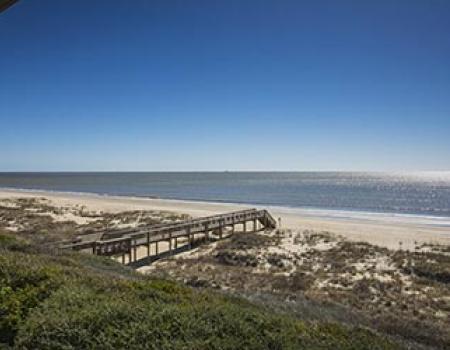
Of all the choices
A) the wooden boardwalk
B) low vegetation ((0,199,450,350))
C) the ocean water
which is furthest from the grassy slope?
the ocean water

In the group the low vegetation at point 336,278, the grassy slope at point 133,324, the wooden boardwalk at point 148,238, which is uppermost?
the grassy slope at point 133,324

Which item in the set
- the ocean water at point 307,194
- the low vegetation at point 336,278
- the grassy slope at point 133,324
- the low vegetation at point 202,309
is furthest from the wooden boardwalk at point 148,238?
the ocean water at point 307,194

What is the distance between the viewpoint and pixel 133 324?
349cm

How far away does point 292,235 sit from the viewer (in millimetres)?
20531

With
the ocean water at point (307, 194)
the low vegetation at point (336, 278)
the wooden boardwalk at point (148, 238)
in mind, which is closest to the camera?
the low vegetation at point (336, 278)

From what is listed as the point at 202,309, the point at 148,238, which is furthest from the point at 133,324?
the point at 148,238

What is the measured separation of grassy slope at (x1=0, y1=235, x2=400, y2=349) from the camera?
335cm

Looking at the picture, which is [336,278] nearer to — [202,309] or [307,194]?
[202,309]

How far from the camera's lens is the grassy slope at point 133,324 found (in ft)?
11.0

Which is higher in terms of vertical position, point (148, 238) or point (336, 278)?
point (148, 238)

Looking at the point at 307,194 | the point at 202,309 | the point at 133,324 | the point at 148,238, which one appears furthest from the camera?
the point at 307,194

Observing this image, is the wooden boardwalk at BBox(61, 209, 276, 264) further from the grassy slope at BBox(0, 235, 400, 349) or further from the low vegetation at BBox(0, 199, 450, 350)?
the grassy slope at BBox(0, 235, 400, 349)

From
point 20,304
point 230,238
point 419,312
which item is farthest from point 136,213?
point 20,304

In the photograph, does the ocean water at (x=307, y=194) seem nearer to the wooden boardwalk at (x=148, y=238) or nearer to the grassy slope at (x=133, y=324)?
the wooden boardwalk at (x=148, y=238)
